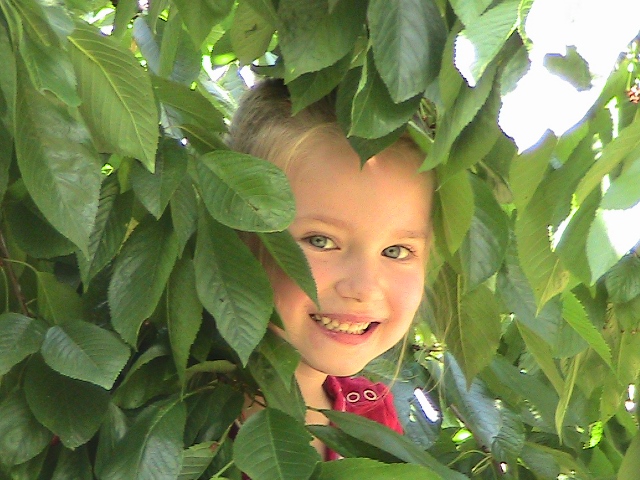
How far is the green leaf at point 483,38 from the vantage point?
52 cm

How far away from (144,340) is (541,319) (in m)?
0.40

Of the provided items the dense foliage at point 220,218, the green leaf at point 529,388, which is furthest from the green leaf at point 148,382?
the green leaf at point 529,388

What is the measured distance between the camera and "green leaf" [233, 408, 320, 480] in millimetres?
699

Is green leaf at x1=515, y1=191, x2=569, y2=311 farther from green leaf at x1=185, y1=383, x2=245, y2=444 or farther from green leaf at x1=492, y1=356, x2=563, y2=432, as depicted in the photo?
green leaf at x1=492, y1=356, x2=563, y2=432

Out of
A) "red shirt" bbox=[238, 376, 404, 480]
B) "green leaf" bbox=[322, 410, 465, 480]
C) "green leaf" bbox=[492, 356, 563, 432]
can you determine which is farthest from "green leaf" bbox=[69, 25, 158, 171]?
"green leaf" bbox=[492, 356, 563, 432]

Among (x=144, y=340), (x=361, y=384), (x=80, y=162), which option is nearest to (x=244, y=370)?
(x=144, y=340)

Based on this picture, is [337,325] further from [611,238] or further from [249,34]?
[611,238]

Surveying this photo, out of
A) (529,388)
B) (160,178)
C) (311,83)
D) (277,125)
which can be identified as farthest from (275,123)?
(529,388)

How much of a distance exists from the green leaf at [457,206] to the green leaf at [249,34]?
0.81 feet

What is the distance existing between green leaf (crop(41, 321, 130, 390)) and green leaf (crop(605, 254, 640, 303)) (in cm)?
50

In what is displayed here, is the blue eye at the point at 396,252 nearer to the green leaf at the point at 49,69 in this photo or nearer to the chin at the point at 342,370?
the chin at the point at 342,370

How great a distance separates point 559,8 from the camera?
46cm

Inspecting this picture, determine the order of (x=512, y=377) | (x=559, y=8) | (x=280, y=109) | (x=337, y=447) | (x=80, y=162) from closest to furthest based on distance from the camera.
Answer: (x=559, y=8)
(x=80, y=162)
(x=337, y=447)
(x=280, y=109)
(x=512, y=377)

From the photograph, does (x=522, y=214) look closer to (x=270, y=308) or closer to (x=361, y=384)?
(x=270, y=308)
